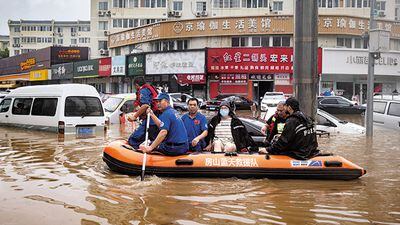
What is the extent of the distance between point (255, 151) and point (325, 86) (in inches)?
1228

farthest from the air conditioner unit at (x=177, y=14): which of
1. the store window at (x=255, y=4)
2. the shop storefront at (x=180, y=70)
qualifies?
the shop storefront at (x=180, y=70)

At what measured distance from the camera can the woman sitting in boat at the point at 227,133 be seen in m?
9.06

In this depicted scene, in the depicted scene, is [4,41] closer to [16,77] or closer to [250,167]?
[16,77]

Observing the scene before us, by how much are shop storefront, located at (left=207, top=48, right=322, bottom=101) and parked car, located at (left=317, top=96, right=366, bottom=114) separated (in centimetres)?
874

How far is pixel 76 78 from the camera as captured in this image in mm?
54438

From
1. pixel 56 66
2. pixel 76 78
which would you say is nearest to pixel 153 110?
pixel 76 78

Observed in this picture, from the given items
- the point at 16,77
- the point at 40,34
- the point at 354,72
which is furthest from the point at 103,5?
the point at 40,34

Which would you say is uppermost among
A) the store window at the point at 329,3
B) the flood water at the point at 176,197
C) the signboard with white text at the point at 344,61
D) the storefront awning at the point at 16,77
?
the store window at the point at 329,3

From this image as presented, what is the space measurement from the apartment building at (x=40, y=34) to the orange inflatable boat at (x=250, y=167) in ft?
313

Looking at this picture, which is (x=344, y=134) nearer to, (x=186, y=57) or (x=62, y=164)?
(x=62, y=164)

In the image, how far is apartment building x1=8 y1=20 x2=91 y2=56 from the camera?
99.9 meters

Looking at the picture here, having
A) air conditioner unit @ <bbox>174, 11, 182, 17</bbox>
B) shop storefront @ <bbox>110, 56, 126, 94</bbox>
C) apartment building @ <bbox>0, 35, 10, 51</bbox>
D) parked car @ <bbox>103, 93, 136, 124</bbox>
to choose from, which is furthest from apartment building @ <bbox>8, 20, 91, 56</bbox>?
parked car @ <bbox>103, 93, 136, 124</bbox>

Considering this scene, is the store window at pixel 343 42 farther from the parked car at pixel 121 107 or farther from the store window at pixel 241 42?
the parked car at pixel 121 107

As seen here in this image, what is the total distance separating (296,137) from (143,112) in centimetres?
317
